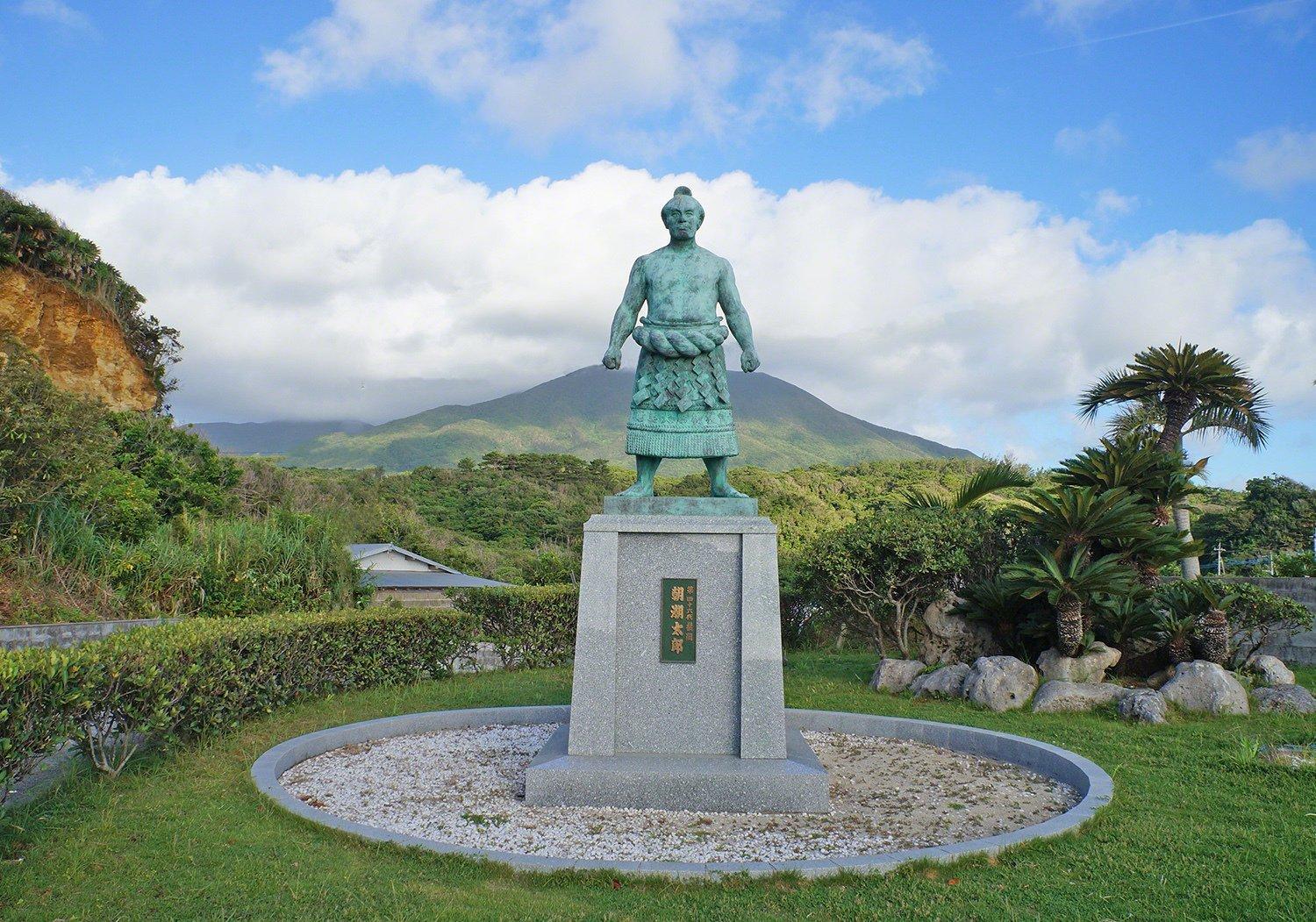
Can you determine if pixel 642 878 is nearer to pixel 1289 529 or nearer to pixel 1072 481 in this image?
pixel 1072 481

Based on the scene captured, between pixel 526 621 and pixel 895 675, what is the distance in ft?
17.1

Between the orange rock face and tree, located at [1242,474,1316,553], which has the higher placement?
the orange rock face

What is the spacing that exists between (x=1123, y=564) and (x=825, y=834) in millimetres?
6639

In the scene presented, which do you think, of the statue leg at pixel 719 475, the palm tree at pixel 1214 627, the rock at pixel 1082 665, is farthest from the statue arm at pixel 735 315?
the palm tree at pixel 1214 627

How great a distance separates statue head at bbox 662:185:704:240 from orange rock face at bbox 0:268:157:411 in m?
15.8

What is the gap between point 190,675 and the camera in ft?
20.2

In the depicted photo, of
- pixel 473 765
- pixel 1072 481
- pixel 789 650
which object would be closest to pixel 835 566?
pixel 1072 481

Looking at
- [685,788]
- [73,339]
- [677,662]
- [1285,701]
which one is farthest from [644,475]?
[73,339]

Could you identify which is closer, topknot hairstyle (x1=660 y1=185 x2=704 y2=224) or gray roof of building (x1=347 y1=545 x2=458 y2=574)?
topknot hairstyle (x1=660 y1=185 x2=704 y2=224)

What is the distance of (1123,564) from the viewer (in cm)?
1001

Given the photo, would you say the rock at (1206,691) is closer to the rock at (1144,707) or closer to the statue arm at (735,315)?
the rock at (1144,707)

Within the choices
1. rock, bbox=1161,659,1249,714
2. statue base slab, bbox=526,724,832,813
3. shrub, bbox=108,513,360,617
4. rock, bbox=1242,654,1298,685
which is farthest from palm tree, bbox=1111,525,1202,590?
shrub, bbox=108,513,360,617

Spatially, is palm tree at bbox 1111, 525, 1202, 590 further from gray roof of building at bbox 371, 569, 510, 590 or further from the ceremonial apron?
gray roof of building at bbox 371, 569, 510, 590

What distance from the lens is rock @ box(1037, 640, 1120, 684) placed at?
30.0 feet
